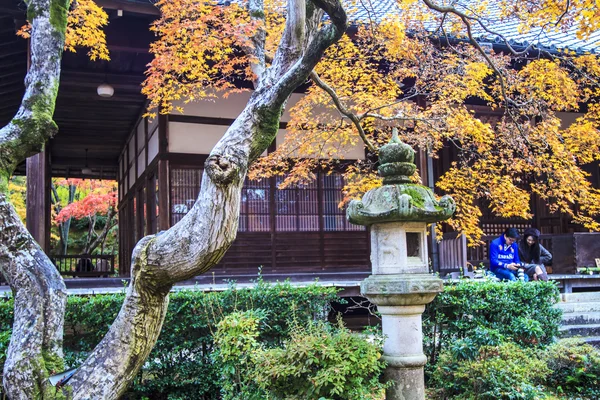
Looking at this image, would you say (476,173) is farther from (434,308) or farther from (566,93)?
(434,308)

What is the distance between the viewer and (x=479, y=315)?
6.68m

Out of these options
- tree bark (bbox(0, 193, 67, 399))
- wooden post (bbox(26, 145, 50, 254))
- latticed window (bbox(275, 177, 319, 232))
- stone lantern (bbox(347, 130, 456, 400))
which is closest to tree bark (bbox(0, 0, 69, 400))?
tree bark (bbox(0, 193, 67, 399))

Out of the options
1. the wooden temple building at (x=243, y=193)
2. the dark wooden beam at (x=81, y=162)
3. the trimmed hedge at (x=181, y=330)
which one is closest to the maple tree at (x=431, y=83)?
the wooden temple building at (x=243, y=193)

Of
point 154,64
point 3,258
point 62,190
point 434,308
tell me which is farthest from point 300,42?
point 62,190

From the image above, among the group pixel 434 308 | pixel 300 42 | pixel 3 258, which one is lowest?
pixel 434 308

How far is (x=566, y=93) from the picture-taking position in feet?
27.7

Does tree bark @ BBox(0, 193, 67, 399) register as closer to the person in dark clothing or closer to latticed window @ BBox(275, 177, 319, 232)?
latticed window @ BBox(275, 177, 319, 232)

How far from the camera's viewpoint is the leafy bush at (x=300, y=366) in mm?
4555

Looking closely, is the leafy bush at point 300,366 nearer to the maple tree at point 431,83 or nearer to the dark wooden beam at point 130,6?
the maple tree at point 431,83

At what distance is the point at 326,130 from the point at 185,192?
3318mm

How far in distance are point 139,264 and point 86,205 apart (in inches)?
757

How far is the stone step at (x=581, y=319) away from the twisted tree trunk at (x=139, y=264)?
6.93 m

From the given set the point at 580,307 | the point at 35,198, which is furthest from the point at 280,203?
the point at 580,307

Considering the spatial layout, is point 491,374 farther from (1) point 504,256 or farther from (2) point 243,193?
(2) point 243,193
